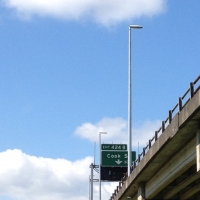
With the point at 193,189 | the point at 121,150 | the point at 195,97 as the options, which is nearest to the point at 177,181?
the point at 193,189

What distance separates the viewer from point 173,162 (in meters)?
34.0

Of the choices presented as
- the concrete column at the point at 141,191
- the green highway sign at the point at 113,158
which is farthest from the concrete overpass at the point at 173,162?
the green highway sign at the point at 113,158

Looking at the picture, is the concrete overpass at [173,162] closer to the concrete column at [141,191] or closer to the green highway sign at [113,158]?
the concrete column at [141,191]

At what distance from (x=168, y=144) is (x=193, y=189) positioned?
8658 millimetres

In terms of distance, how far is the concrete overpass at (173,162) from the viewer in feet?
90.1

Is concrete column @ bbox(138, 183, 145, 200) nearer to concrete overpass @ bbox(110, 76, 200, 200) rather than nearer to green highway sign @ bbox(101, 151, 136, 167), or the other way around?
concrete overpass @ bbox(110, 76, 200, 200)

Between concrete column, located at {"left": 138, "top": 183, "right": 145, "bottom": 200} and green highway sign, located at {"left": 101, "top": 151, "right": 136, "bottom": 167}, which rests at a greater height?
green highway sign, located at {"left": 101, "top": 151, "right": 136, "bottom": 167}

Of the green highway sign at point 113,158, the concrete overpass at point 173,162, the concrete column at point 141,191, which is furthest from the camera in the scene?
the green highway sign at point 113,158

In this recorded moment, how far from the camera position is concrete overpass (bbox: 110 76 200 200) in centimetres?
2747

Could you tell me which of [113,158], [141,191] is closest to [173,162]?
[141,191]

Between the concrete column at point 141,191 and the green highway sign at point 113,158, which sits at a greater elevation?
the green highway sign at point 113,158

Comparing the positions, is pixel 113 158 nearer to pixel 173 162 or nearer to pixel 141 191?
pixel 141 191

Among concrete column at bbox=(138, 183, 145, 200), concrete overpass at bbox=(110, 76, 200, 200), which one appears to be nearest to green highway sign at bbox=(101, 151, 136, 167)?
concrete overpass at bbox=(110, 76, 200, 200)

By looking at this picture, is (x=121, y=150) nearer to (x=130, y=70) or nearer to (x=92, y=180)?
(x=92, y=180)
